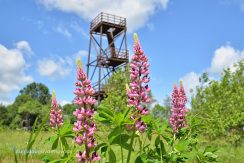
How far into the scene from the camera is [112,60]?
34.9 meters

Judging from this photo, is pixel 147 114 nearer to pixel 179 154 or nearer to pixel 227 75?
pixel 179 154

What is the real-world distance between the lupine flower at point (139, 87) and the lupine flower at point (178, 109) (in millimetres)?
1898

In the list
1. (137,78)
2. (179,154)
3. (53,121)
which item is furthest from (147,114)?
(53,121)

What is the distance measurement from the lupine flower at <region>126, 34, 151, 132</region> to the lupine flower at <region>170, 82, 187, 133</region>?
1898 mm

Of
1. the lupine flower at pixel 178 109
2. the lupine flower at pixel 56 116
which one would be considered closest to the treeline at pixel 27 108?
the lupine flower at pixel 178 109

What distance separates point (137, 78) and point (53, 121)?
3.87 ft

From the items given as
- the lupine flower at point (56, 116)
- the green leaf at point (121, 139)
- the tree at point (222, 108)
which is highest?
the tree at point (222, 108)

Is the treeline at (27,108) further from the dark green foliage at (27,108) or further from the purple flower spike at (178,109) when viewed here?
the purple flower spike at (178,109)

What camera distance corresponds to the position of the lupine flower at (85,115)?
257cm

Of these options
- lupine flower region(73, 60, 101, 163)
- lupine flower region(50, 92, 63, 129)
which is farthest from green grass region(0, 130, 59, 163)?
lupine flower region(73, 60, 101, 163)

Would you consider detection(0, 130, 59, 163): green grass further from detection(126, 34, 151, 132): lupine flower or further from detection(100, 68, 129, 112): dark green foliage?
detection(100, 68, 129, 112): dark green foliage

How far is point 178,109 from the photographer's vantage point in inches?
191

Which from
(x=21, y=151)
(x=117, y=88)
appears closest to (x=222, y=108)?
(x=117, y=88)

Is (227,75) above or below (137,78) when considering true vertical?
above
